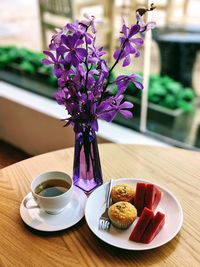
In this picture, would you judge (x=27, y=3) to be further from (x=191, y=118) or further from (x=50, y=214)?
(x=50, y=214)

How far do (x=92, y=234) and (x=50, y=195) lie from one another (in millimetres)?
145

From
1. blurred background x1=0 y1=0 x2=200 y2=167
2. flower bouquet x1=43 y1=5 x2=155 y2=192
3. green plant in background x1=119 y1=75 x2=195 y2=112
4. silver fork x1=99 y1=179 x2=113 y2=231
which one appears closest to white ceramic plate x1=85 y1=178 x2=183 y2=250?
silver fork x1=99 y1=179 x2=113 y2=231

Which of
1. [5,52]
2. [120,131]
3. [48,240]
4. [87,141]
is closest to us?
[48,240]

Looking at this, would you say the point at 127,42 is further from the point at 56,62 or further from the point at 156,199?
the point at 156,199

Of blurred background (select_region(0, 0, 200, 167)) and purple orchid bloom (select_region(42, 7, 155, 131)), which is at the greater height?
purple orchid bloom (select_region(42, 7, 155, 131))

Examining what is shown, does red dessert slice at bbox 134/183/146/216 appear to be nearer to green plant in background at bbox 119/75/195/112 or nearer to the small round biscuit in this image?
the small round biscuit

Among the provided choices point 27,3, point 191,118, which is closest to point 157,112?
point 191,118

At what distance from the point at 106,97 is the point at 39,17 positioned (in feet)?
6.68

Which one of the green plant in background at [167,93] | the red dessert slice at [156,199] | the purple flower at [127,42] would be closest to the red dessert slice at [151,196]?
the red dessert slice at [156,199]

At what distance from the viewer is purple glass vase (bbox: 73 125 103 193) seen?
0.88m

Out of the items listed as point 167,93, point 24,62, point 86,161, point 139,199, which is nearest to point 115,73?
point 167,93

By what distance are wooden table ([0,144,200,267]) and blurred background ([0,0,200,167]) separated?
75cm

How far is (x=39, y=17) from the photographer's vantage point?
2602mm

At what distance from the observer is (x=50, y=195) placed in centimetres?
83
